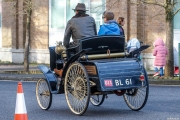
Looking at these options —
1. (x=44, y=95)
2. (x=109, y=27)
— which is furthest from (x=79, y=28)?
(x=44, y=95)

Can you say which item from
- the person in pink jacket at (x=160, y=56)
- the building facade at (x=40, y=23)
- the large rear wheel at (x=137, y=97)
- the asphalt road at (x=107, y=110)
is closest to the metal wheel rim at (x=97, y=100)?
the asphalt road at (x=107, y=110)

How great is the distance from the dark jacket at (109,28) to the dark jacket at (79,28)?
196 mm

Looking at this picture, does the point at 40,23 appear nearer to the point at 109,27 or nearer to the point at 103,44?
the point at 109,27

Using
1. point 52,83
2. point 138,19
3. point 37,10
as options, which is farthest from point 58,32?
Result: point 52,83

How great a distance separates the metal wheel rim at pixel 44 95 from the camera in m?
13.5

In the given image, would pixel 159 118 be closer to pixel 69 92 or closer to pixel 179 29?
pixel 69 92

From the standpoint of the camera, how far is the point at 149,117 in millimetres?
12180

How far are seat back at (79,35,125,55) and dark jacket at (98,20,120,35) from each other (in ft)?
1.56

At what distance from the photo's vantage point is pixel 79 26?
13023 millimetres

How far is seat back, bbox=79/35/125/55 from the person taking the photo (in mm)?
12562

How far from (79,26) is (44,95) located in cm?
168

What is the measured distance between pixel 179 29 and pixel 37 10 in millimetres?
7523

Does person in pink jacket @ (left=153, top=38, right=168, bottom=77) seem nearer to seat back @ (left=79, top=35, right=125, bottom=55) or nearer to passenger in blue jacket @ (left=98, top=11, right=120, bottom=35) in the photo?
passenger in blue jacket @ (left=98, top=11, right=120, bottom=35)

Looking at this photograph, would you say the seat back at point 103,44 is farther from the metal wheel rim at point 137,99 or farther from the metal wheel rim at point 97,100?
the metal wheel rim at point 97,100
